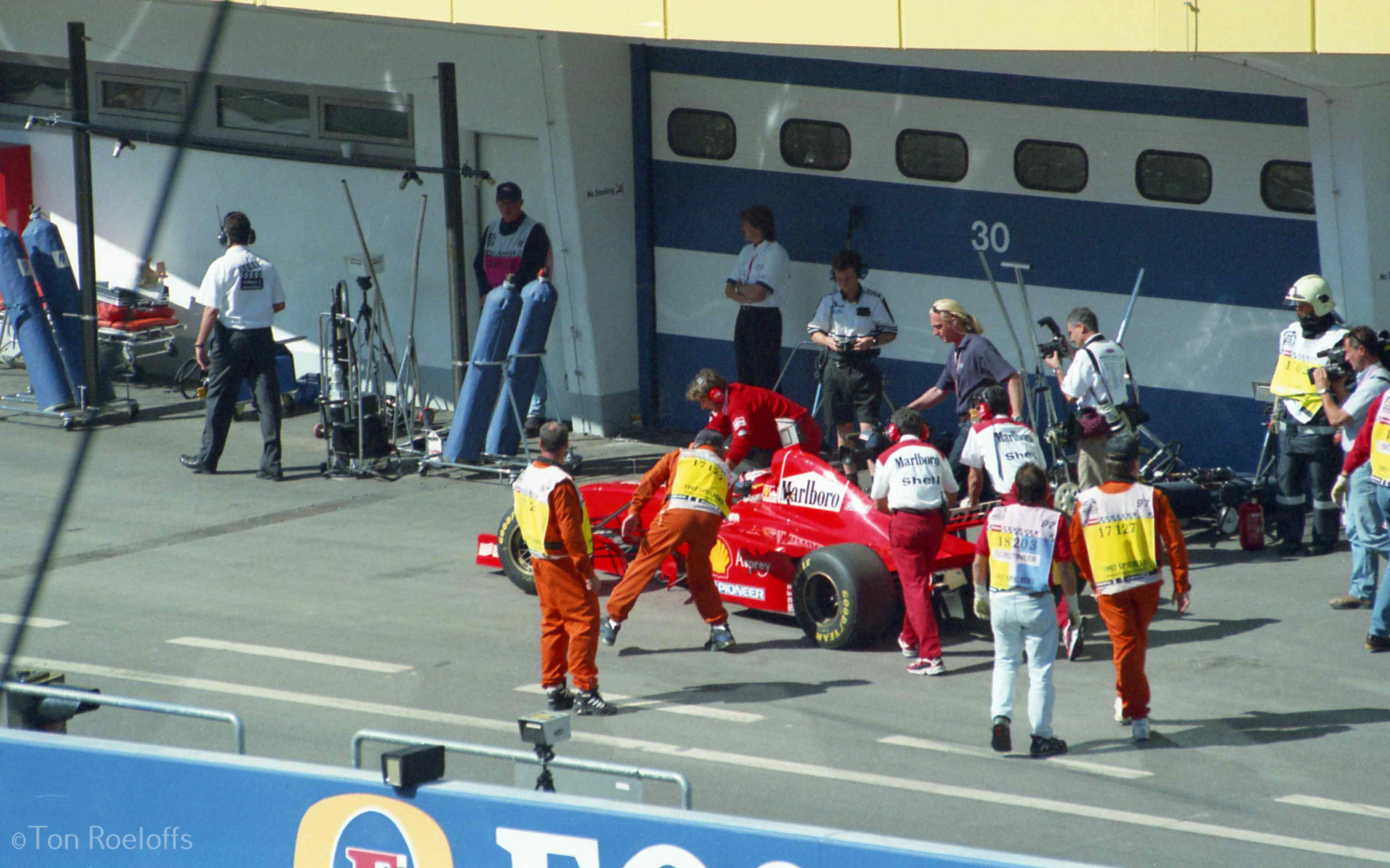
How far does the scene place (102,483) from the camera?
1502cm

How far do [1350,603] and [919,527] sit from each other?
3100 mm

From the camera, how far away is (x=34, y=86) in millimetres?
19531

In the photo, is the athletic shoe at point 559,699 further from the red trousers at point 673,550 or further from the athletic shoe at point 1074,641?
the athletic shoe at point 1074,641

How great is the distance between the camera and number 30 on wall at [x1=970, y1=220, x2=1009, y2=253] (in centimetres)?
1461

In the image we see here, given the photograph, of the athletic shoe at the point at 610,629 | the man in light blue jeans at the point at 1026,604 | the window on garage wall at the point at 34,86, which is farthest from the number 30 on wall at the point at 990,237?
the window on garage wall at the point at 34,86

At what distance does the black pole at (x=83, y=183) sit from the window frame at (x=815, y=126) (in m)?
6.32

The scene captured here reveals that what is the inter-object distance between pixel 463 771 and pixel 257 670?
218 cm

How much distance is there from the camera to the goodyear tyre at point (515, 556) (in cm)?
1186

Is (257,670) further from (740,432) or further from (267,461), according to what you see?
(267,461)

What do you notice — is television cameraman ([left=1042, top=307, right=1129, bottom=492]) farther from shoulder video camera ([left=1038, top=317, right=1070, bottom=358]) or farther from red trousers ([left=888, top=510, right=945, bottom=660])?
red trousers ([left=888, top=510, right=945, bottom=660])

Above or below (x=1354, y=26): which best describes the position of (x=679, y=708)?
below

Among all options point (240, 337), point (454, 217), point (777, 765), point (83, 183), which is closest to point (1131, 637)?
point (777, 765)

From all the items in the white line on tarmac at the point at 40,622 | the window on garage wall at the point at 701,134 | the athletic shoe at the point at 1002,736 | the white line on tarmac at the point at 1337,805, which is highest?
the window on garage wall at the point at 701,134

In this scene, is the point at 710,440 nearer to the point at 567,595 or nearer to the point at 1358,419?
the point at 567,595
